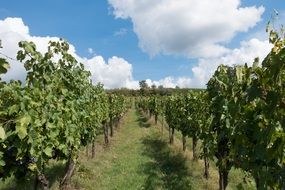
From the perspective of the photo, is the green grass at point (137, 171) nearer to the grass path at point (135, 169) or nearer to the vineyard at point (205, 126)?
the grass path at point (135, 169)

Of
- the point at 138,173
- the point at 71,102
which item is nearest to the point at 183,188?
the point at 138,173

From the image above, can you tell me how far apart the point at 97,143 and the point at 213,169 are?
1013cm

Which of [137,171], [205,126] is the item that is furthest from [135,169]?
[205,126]

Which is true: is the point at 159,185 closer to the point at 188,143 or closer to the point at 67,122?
the point at 67,122

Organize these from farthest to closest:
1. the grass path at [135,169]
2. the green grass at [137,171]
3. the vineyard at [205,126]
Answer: the grass path at [135,169], the green grass at [137,171], the vineyard at [205,126]

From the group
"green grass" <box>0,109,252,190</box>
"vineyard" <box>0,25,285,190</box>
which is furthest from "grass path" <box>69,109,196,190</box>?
"vineyard" <box>0,25,285,190</box>

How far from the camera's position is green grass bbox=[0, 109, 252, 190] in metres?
17.2

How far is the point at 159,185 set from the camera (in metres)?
17.4

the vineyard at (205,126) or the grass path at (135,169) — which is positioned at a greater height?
the vineyard at (205,126)

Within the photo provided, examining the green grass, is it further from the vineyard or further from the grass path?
the vineyard

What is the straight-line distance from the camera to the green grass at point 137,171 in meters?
17.2

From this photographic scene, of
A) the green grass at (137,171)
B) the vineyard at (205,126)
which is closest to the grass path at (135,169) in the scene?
the green grass at (137,171)

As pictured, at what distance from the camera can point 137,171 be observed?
66.5 feet

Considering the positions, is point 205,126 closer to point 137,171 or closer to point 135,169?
point 137,171
